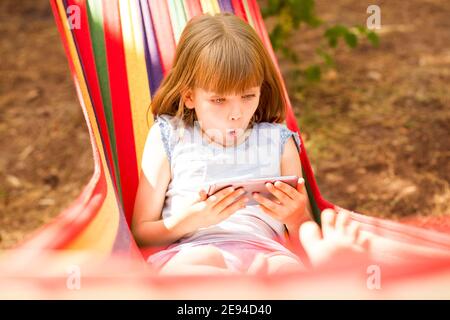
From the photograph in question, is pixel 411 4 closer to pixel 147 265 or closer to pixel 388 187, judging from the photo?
pixel 388 187

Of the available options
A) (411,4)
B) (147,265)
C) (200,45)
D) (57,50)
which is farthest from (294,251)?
(411,4)

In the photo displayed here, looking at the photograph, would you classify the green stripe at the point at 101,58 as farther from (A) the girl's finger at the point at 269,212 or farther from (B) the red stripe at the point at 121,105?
(A) the girl's finger at the point at 269,212

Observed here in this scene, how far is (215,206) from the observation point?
62.2 inches

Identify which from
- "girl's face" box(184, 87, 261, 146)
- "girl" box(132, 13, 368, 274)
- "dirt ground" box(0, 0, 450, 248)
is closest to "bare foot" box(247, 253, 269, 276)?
"girl" box(132, 13, 368, 274)

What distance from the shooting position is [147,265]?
1544 millimetres

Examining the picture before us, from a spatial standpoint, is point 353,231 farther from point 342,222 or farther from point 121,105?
point 121,105

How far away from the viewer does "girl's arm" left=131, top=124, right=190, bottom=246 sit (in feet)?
5.52

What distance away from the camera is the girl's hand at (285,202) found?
1.59 meters

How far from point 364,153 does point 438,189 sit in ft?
1.42

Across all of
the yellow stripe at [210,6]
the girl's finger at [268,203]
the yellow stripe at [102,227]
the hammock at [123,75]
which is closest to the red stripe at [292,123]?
the hammock at [123,75]

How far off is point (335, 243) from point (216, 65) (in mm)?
493

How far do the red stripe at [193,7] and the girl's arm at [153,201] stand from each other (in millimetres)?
483

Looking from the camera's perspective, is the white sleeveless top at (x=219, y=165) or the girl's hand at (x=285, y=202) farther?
the white sleeveless top at (x=219, y=165)

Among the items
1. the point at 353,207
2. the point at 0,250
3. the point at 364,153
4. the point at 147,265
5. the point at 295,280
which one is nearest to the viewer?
the point at 295,280
